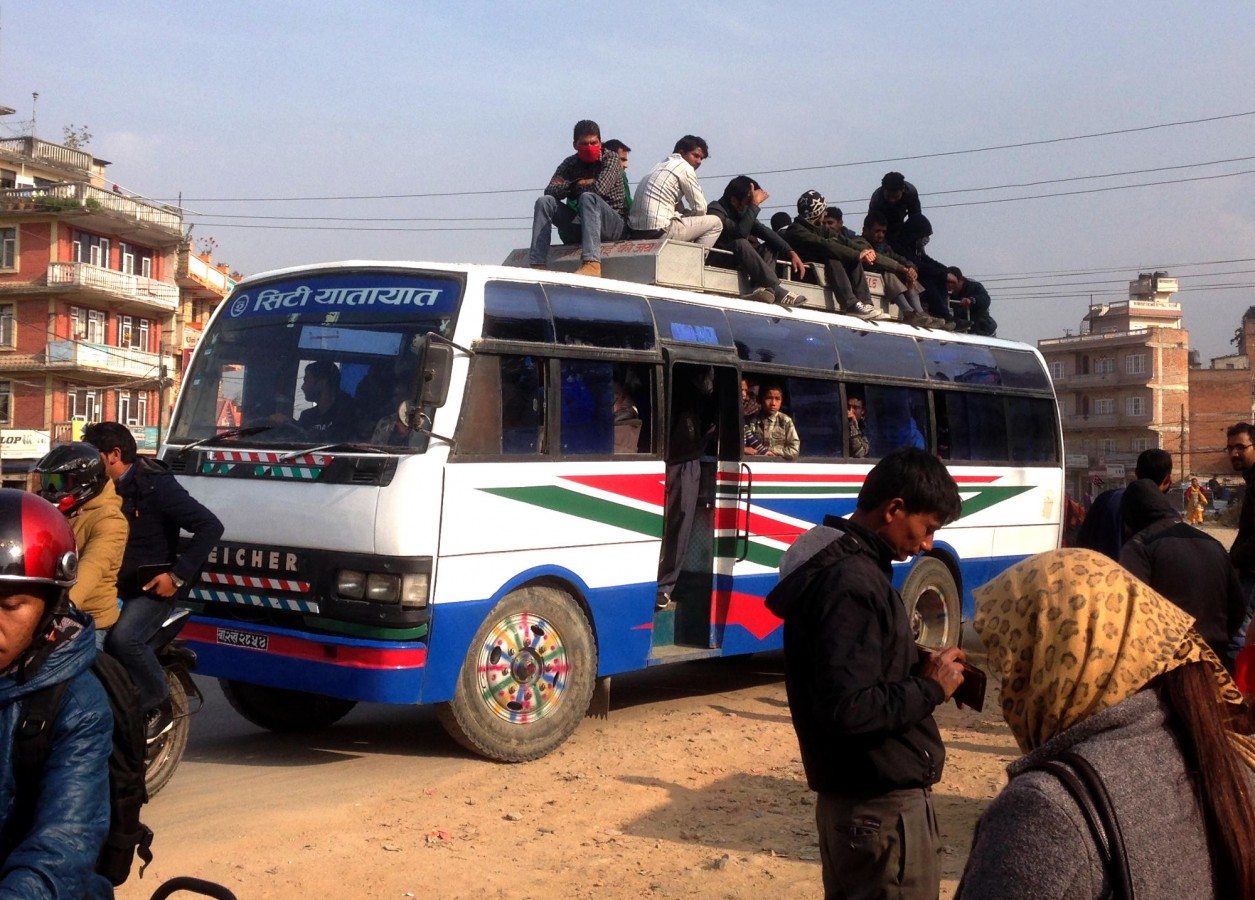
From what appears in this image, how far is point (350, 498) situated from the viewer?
763cm

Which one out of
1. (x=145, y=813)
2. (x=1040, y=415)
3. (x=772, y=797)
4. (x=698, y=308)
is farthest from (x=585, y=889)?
(x=1040, y=415)

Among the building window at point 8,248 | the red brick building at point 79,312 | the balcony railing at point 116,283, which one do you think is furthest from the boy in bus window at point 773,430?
the building window at point 8,248

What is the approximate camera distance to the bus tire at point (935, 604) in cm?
1190

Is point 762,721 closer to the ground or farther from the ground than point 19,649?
closer to the ground

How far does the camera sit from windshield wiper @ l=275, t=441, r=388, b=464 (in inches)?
305

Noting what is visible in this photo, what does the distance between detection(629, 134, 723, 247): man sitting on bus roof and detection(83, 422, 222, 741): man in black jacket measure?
196 inches

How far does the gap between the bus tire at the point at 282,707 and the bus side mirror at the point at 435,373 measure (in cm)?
242

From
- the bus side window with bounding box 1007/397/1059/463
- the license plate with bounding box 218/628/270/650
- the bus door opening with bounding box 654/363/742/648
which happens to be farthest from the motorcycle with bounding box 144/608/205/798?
the bus side window with bounding box 1007/397/1059/463

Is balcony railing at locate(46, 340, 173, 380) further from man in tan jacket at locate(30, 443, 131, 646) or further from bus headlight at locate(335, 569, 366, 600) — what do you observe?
man in tan jacket at locate(30, 443, 131, 646)

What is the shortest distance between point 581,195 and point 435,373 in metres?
3.68

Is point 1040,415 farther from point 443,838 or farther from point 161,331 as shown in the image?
point 161,331

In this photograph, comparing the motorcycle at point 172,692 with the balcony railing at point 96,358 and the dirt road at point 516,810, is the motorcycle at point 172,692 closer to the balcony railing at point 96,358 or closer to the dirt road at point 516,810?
the dirt road at point 516,810

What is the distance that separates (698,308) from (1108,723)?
792cm

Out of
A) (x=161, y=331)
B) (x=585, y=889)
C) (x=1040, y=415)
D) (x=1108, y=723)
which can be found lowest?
(x=585, y=889)
